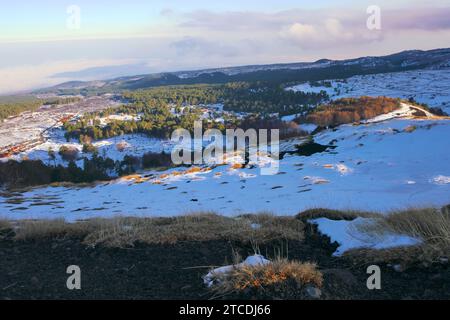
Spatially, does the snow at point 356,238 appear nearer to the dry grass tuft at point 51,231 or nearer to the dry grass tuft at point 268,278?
the dry grass tuft at point 268,278

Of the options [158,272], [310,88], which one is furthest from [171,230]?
[310,88]

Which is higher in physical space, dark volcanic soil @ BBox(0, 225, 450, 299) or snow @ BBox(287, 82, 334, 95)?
snow @ BBox(287, 82, 334, 95)

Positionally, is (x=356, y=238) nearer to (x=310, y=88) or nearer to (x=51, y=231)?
(x=51, y=231)

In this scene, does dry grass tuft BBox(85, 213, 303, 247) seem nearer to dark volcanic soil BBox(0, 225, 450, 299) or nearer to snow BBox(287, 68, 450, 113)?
dark volcanic soil BBox(0, 225, 450, 299)

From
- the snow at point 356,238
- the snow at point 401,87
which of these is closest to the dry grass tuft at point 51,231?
the snow at point 356,238

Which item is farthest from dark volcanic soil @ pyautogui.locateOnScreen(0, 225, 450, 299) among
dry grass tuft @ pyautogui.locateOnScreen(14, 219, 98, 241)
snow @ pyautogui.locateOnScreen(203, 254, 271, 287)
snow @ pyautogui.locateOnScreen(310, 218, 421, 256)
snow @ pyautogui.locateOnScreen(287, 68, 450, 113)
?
snow @ pyautogui.locateOnScreen(287, 68, 450, 113)
